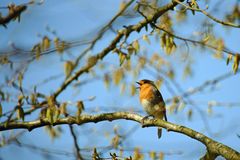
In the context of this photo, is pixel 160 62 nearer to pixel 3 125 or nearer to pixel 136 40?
pixel 136 40

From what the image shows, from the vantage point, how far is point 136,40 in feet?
16.4

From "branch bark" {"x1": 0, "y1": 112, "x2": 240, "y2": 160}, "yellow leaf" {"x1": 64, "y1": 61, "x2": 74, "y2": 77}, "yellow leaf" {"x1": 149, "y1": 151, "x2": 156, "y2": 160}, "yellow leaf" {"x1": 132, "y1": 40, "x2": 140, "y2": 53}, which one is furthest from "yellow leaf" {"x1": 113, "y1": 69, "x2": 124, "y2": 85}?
"branch bark" {"x1": 0, "y1": 112, "x2": 240, "y2": 160}

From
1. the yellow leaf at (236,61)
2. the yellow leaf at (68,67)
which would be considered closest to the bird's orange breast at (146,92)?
the yellow leaf at (68,67)

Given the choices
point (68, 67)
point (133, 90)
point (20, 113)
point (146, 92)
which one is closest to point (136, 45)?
point (68, 67)

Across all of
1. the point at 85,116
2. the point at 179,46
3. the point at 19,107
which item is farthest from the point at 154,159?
the point at 179,46

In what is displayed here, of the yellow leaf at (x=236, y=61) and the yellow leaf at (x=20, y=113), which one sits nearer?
the yellow leaf at (x=236, y=61)

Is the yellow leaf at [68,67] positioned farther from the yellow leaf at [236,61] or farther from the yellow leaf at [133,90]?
the yellow leaf at [236,61]

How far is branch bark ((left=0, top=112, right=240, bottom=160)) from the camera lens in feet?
11.9

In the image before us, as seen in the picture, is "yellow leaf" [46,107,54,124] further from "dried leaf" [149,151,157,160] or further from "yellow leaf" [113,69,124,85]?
"yellow leaf" [113,69,124,85]

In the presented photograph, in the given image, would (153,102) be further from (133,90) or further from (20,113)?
(20,113)

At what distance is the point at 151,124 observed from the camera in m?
4.15

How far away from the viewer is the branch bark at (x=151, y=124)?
363 cm

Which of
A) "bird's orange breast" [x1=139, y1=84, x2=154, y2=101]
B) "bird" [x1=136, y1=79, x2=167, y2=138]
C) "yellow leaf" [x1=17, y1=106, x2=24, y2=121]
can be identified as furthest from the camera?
"bird's orange breast" [x1=139, y1=84, x2=154, y2=101]

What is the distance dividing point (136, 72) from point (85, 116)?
8.75 feet
